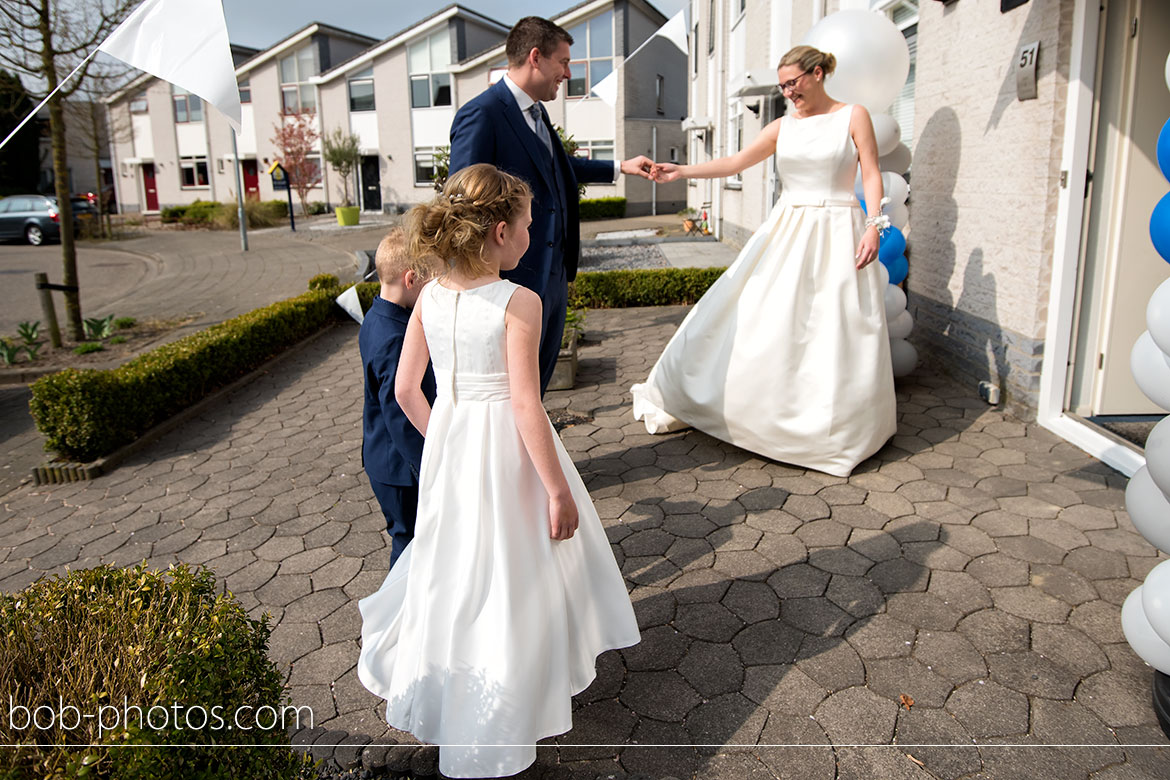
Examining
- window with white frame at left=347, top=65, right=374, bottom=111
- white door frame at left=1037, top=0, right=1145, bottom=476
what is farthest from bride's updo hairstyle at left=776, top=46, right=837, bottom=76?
window with white frame at left=347, top=65, right=374, bottom=111

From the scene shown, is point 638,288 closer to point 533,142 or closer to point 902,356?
point 902,356

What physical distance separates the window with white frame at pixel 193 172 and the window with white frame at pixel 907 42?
130 ft

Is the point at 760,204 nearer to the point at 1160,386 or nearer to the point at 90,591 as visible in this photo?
the point at 1160,386

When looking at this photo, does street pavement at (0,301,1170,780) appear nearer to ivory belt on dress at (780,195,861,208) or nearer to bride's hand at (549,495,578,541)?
bride's hand at (549,495,578,541)

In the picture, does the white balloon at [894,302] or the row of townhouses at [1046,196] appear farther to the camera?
the white balloon at [894,302]

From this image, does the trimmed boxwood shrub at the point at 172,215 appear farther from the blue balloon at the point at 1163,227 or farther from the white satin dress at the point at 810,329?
the blue balloon at the point at 1163,227

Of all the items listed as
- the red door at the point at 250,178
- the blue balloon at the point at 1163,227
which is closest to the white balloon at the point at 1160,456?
the blue balloon at the point at 1163,227

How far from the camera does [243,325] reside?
294 inches

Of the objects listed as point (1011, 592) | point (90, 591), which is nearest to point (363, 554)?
point (90, 591)

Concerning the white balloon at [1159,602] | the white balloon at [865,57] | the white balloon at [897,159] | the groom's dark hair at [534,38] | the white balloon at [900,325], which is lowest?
the white balloon at [1159,602]

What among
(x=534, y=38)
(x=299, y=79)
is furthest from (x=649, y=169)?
(x=299, y=79)

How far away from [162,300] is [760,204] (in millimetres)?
10397

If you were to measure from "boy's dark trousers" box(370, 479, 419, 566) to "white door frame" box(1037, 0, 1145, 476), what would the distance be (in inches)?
145

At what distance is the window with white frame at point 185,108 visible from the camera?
3825cm
